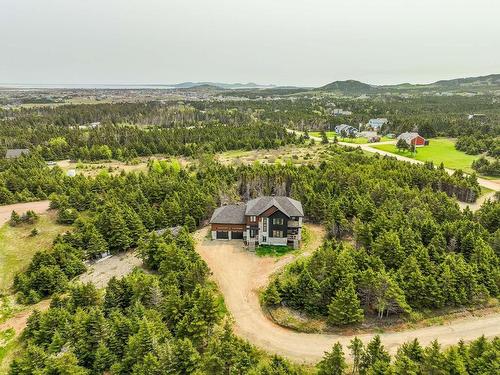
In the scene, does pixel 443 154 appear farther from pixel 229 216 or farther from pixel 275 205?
pixel 229 216

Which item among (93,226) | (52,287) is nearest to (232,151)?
(93,226)

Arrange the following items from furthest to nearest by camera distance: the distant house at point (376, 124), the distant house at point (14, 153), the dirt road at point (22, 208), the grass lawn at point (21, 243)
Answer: the distant house at point (376, 124), the distant house at point (14, 153), the dirt road at point (22, 208), the grass lawn at point (21, 243)

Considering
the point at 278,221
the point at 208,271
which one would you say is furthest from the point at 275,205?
the point at 208,271

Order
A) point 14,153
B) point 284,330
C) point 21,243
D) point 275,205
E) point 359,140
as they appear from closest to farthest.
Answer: point 284,330
point 275,205
point 21,243
point 14,153
point 359,140

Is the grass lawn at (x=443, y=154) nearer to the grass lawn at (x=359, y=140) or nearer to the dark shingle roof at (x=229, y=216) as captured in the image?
the grass lawn at (x=359, y=140)

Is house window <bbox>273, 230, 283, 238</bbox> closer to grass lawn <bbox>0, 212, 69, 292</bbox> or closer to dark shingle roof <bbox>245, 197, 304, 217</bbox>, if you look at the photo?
dark shingle roof <bbox>245, 197, 304, 217</bbox>

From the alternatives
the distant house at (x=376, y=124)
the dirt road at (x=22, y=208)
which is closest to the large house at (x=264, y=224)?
the dirt road at (x=22, y=208)

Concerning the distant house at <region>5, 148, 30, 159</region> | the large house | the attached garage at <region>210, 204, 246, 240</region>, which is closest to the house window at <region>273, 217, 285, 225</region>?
the large house

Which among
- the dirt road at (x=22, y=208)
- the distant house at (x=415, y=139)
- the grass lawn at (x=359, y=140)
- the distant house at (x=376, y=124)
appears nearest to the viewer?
the dirt road at (x=22, y=208)
